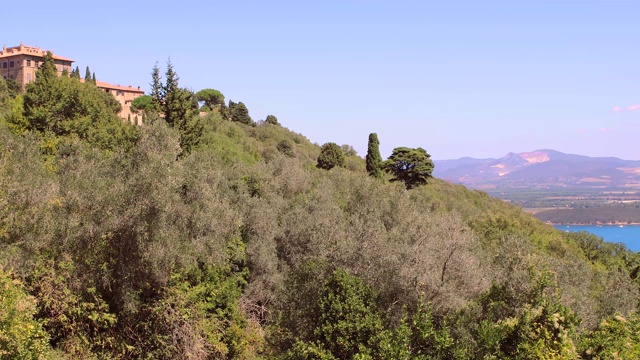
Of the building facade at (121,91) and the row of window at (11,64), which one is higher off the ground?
the row of window at (11,64)

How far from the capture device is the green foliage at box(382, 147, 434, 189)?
61.7 m

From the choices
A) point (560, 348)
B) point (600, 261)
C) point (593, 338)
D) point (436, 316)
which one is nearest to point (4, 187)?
point (436, 316)

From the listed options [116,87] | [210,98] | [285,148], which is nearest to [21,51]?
[116,87]

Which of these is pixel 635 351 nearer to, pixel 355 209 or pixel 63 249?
pixel 63 249

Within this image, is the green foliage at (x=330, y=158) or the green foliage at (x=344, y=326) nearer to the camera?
the green foliage at (x=344, y=326)

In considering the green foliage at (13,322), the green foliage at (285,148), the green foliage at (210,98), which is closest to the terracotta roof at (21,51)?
the green foliage at (210,98)

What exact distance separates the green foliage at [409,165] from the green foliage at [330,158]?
28.4 feet

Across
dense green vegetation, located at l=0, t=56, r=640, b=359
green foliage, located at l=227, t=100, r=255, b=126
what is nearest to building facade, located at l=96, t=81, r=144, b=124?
green foliage, located at l=227, t=100, r=255, b=126

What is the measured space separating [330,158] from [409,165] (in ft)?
40.6

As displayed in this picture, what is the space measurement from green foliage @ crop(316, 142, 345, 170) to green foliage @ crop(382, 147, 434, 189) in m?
8.65

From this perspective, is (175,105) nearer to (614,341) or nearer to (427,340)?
(427,340)

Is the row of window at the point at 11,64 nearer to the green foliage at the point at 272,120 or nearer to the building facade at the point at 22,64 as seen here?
the building facade at the point at 22,64

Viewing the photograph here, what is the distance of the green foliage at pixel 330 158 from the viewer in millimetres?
69750

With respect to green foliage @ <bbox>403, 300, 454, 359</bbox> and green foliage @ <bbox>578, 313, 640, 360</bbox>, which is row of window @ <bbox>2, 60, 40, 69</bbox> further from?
green foliage @ <bbox>578, 313, 640, 360</bbox>
